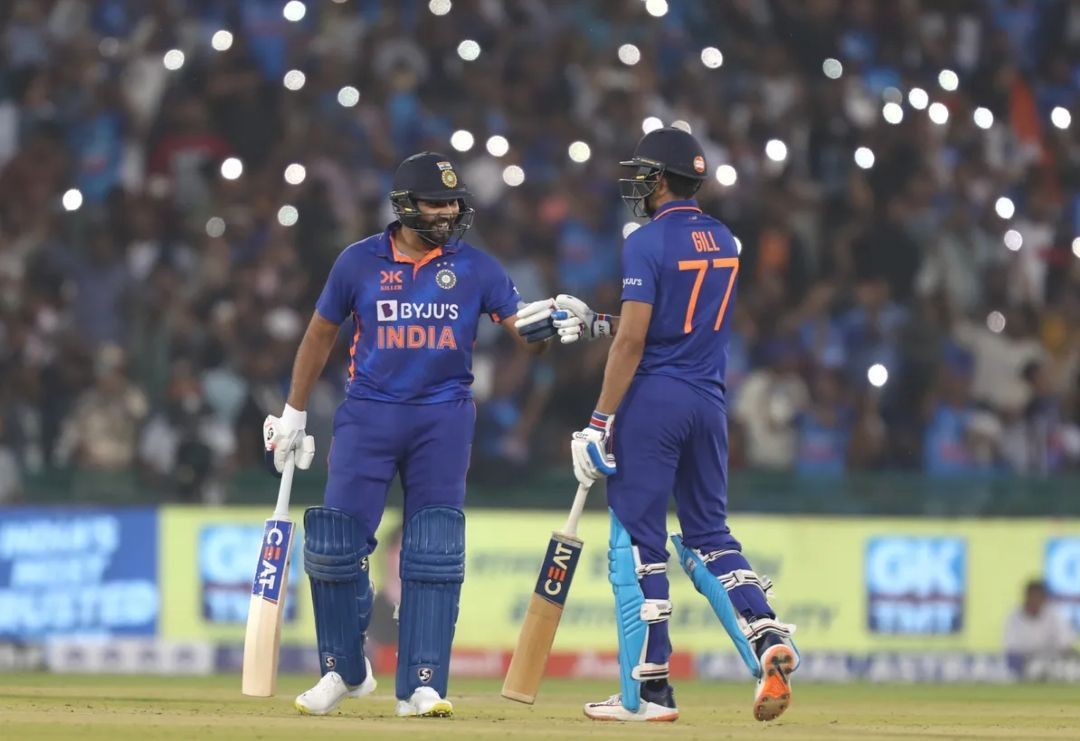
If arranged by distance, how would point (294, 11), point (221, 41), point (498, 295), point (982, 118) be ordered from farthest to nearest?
1. point (982, 118)
2. point (294, 11)
3. point (221, 41)
4. point (498, 295)

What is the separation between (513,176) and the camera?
60.1 feet

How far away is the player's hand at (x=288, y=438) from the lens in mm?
10016

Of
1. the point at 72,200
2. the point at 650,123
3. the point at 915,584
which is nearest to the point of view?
the point at 915,584

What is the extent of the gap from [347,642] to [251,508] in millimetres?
6086

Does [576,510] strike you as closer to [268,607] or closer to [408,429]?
[408,429]

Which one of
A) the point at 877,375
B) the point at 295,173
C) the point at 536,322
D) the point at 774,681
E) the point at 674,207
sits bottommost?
the point at 774,681

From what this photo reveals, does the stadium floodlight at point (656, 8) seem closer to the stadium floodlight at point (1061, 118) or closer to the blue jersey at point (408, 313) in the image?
the stadium floodlight at point (1061, 118)

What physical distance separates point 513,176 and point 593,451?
8904 millimetres

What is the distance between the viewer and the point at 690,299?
384 inches

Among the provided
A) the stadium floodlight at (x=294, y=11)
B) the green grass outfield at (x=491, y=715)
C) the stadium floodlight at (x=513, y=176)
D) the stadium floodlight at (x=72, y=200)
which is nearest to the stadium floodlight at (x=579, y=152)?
the stadium floodlight at (x=513, y=176)

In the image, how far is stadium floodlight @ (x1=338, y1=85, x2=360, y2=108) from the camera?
A: 1883 centimetres

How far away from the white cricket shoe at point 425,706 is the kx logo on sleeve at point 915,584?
23.6ft

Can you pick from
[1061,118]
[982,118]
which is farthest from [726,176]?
[1061,118]

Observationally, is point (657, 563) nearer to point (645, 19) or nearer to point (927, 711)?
point (927, 711)
